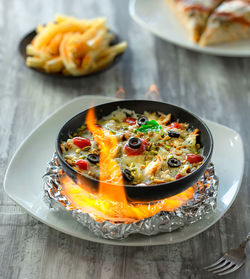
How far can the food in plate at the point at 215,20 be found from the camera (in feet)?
13.1

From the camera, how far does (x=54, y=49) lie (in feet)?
12.5

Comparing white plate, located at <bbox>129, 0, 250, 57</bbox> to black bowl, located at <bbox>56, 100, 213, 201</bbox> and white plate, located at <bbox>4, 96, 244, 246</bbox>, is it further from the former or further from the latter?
black bowl, located at <bbox>56, 100, 213, 201</bbox>

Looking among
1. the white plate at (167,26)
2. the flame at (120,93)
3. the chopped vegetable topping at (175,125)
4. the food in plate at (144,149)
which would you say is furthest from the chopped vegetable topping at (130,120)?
the white plate at (167,26)

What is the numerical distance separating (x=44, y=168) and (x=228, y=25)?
7.80ft

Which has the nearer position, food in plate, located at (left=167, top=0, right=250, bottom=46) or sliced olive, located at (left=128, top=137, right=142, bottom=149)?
sliced olive, located at (left=128, top=137, right=142, bottom=149)

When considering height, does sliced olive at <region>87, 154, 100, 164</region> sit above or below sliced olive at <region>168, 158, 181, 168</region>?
above

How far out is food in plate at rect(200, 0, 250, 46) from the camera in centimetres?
398

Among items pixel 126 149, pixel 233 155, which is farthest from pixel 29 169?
pixel 233 155

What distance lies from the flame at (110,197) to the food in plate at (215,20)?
1988mm

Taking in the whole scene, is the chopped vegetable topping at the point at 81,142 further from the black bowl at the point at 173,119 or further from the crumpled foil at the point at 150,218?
the crumpled foil at the point at 150,218

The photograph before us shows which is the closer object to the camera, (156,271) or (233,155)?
(156,271)

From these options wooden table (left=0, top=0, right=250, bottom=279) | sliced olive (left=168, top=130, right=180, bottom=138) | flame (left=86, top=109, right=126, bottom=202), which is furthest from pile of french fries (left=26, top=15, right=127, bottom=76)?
sliced olive (left=168, top=130, right=180, bottom=138)

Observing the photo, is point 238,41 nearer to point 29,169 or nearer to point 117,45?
point 117,45

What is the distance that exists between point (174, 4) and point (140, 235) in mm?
3021
